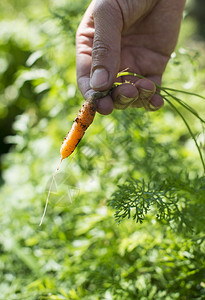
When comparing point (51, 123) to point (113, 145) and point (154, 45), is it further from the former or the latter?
point (154, 45)

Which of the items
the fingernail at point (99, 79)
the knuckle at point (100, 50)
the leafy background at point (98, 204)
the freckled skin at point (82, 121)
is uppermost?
the knuckle at point (100, 50)

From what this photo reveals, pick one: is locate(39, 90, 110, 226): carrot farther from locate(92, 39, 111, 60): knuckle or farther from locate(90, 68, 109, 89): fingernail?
locate(92, 39, 111, 60): knuckle

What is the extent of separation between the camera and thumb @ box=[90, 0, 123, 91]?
1.17m

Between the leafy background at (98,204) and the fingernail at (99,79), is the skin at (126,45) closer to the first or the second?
the fingernail at (99,79)

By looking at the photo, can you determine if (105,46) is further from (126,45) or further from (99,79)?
(126,45)

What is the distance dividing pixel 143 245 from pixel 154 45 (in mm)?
1078

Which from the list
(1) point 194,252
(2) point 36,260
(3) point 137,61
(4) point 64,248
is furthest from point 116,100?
(2) point 36,260

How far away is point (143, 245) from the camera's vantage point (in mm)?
1528

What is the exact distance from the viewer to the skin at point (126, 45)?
1.20 m

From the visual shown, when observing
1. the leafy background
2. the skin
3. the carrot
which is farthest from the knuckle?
the leafy background

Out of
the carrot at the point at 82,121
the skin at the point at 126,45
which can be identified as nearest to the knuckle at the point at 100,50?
the skin at the point at 126,45

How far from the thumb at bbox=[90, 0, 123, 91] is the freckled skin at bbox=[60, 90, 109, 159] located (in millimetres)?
53

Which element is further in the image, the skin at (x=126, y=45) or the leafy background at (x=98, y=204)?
the leafy background at (x=98, y=204)

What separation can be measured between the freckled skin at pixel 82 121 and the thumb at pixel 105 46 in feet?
0.17
